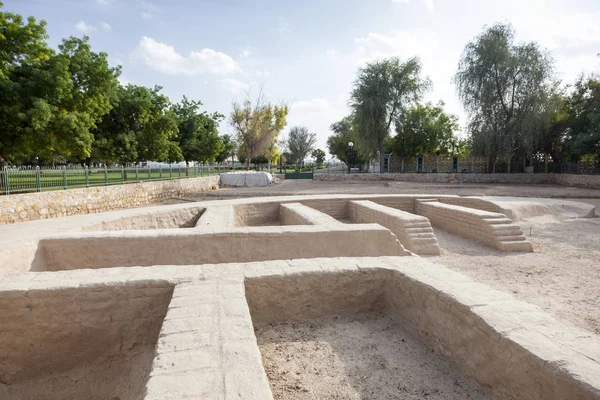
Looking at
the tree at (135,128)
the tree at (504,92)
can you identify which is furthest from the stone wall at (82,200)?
the tree at (504,92)

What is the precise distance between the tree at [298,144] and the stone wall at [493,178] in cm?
2413

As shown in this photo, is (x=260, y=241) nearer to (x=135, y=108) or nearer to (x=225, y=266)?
(x=225, y=266)

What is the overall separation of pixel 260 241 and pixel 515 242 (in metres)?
4.92

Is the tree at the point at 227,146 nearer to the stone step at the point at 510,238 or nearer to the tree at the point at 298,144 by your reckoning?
the tree at the point at 298,144

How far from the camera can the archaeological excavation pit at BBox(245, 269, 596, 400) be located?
2.24 metres

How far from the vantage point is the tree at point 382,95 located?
27.6 m

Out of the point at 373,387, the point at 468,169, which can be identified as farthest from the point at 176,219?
the point at 468,169

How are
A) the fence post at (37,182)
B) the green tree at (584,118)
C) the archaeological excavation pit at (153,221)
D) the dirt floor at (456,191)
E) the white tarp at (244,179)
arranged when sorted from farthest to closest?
the white tarp at (244,179) < the green tree at (584,118) < the dirt floor at (456,191) < the fence post at (37,182) < the archaeological excavation pit at (153,221)

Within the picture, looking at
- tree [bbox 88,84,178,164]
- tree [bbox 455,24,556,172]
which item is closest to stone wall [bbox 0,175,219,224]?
tree [bbox 88,84,178,164]

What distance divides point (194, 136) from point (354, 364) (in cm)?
2864

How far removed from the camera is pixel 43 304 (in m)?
2.99

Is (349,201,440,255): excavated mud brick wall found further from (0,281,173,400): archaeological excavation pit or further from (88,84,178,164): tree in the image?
(88,84,178,164): tree

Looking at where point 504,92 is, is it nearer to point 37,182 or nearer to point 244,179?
point 244,179

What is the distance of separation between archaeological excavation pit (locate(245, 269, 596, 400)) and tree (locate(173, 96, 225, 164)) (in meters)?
27.1
